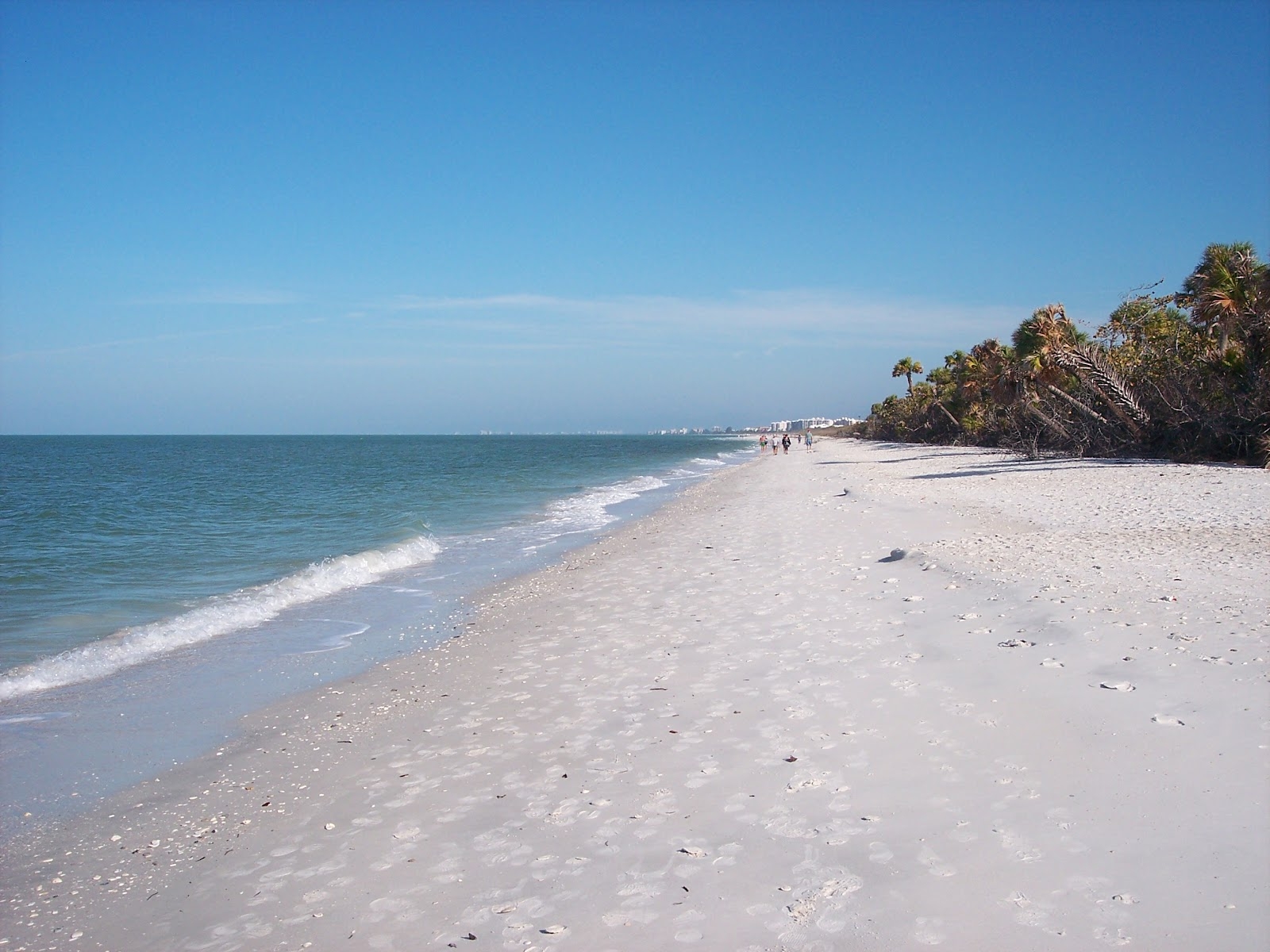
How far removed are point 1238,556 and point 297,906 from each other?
10.6m

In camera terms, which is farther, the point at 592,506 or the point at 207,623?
the point at 592,506

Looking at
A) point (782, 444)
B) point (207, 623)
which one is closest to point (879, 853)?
point (207, 623)

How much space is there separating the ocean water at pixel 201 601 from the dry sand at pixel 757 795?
0.98 meters

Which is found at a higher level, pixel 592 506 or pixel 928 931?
pixel 928 931

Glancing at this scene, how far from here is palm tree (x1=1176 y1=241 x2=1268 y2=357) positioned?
83.0 feet

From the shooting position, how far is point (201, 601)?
1293cm

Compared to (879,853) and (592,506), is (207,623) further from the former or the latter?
(592,506)

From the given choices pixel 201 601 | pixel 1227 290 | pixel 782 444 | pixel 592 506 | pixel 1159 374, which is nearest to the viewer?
pixel 201 601

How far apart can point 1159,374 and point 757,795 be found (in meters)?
34.8

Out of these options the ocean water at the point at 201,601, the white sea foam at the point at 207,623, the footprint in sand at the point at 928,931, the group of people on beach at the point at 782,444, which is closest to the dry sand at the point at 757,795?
the footprint in sand at the point at 928,931

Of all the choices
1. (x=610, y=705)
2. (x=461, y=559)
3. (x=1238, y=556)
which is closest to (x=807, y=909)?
(x=610, y=705)

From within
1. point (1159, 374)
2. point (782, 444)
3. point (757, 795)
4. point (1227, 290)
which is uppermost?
point (1227, 290)

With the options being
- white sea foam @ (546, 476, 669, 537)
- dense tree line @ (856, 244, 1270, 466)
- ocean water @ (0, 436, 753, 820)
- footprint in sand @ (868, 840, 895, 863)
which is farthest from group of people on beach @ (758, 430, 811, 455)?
footprint in sand @ (868, 840, 895, 863)

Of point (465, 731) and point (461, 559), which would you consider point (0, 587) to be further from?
point (465, 731)
